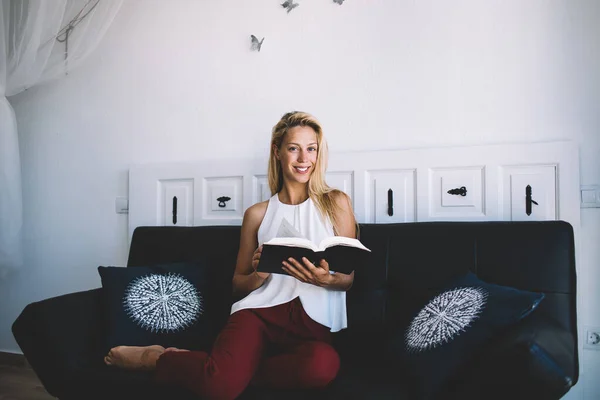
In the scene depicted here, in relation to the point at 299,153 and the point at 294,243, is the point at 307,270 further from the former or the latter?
the point at 299,153

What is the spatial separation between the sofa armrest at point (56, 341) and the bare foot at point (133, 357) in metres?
0.07

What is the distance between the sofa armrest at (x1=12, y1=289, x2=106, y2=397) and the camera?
1437 millimetres

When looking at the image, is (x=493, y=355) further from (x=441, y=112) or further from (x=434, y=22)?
(x=434, y=22)

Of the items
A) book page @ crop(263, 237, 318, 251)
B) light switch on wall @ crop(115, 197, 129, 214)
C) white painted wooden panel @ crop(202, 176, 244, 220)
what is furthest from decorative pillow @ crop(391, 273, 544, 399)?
light switch on wall @ crop(115, 197, 129, 214)

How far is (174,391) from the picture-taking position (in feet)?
4.26

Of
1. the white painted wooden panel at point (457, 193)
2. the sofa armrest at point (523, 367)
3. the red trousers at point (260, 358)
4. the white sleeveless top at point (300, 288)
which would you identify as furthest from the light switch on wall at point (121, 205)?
the sofa armrest at point (523, 367)

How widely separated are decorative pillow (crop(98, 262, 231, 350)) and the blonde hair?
0.46 meters

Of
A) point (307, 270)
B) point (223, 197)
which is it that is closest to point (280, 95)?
point (223, 197)

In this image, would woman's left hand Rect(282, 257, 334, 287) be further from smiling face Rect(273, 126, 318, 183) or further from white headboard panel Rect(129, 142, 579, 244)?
white headboard panel Rect(129, 142, 579, 244)

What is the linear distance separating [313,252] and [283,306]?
0.86 feet

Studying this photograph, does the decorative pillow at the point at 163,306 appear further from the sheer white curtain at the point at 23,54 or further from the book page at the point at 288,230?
the sheer white curtain at the point at 23,54

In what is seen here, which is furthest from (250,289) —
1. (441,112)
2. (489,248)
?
(441,112)

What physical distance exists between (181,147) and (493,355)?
1787 millimetres

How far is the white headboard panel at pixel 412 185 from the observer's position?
5.80 feet
